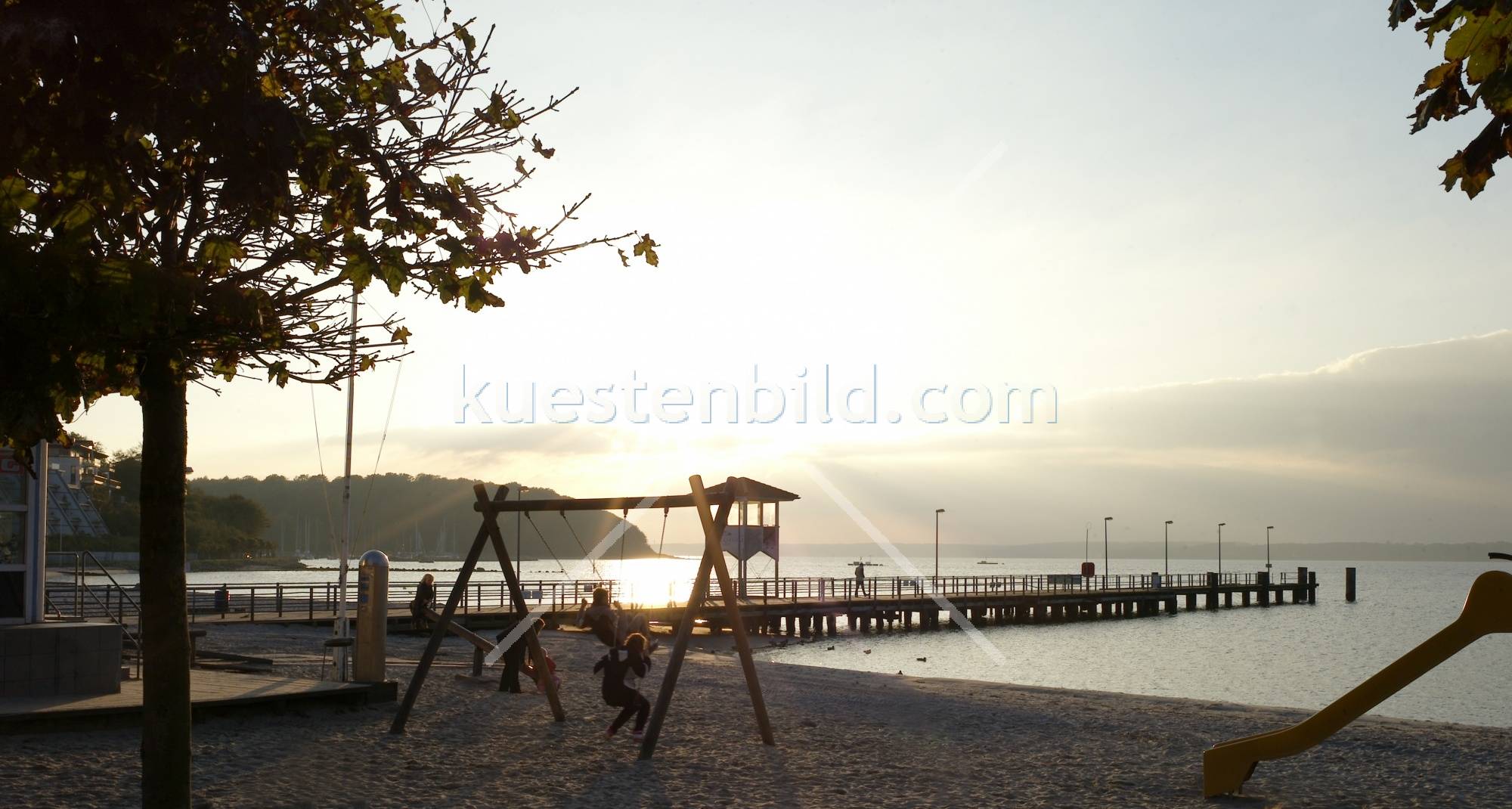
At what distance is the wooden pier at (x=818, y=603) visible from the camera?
36.8 m

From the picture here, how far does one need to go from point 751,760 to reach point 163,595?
6.92 metres

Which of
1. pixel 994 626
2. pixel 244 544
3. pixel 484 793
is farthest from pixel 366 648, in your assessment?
pixel 244 544

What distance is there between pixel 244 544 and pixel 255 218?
167 m

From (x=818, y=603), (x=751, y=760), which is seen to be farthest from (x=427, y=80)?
(x=818, y=603)

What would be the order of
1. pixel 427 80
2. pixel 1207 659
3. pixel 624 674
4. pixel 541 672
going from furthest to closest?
pixel 1207 659
pixel 541 672
pixel 624 674
pixel 427 80

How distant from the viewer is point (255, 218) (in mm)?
6285

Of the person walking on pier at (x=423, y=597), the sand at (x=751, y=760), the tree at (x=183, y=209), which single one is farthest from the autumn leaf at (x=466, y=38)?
the person walking on pier at (x=423, y=597)

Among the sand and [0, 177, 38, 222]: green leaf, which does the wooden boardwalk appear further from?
[0, 177, 38, 222]: green leaf

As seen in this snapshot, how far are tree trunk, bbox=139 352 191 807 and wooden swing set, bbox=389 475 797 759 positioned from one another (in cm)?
565

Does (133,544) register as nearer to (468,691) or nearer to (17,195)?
(468,691)

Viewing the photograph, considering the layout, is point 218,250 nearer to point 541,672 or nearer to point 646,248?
point 646,248

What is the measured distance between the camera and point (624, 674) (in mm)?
12680

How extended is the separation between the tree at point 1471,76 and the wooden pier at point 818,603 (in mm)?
17689

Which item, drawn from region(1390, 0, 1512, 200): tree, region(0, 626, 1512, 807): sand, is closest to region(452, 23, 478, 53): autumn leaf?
region(1390, 0, 1512, 200): tree
